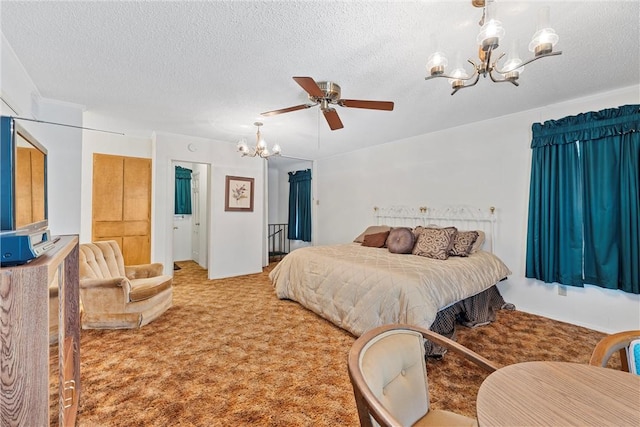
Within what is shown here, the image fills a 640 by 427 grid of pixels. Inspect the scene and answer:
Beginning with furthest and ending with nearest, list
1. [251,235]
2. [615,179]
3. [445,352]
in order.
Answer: [251,235], [615,179], [445,352]

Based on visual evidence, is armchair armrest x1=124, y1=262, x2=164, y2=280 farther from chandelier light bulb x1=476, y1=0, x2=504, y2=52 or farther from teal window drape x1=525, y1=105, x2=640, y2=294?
teal window drape x1=525, y1=105, x2=640, y2=294

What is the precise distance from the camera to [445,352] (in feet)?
7.50

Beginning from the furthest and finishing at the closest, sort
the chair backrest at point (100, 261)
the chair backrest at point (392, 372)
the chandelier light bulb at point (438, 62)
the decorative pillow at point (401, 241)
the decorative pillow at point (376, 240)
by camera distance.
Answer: the decorative pillow at point (376, 240) → the decorative pillow at point (401, 241) → the chair backrest at point (100, 261) → the chandelier light bulb at point (438, 62) → the chair backrest at point (392, 372)

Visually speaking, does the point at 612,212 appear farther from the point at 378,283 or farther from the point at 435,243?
the point at 378,283

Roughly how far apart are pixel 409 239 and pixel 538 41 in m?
2.49

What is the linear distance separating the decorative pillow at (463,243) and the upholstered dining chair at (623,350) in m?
2.03

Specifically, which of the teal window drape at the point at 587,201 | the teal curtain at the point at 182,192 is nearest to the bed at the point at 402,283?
the teal window drape at the point at 587,201

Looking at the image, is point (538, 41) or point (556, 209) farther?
point (556, 209)

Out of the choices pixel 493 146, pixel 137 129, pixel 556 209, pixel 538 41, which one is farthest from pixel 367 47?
pixel 137 129

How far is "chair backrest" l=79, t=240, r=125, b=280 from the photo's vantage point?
275cm

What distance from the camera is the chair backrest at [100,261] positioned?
9.01ft

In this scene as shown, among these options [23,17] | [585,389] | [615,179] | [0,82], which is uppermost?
[23,17]

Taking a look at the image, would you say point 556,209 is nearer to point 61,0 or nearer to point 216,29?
point 216,29

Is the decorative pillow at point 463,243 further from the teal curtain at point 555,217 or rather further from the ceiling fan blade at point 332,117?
the ceiling fan blade at point 332,117
